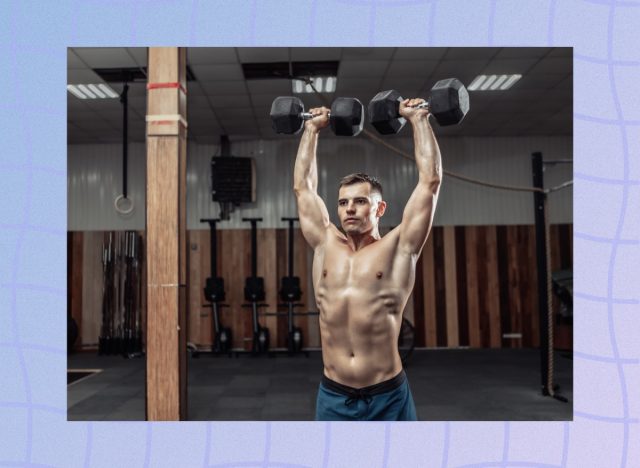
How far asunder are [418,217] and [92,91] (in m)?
4.39

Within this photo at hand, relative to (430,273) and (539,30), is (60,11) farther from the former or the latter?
(430,273)

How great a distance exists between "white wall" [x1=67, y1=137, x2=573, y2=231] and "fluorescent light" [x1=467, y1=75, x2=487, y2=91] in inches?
68.6

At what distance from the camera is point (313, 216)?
73.0 inches

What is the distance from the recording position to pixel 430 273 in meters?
6.92

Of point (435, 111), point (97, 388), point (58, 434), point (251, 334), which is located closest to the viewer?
point (435, 111)

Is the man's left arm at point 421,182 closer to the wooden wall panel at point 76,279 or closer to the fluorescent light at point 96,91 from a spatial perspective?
the fluorescent light at point 96,91

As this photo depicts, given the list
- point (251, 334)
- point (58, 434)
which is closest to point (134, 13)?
point (58, 434)

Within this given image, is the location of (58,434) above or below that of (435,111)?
below

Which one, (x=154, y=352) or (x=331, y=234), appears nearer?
(x=331, y=234)

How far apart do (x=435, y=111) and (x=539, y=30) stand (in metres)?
0.67

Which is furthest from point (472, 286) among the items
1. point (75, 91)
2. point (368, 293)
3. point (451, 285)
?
point (368, 293)

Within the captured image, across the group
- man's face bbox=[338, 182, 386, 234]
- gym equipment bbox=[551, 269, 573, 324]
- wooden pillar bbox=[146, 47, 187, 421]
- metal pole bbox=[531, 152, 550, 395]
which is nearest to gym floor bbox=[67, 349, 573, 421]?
gym equipment bbox=[551, 269, 573, 324]

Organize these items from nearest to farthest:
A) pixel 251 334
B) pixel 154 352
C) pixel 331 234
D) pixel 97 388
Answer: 1. pixel 331 234
2. pixel 154 352
3. pixel 97 388
4. pixel 251 334

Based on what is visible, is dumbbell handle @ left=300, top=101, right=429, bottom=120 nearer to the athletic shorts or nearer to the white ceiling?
the athletic shorts
